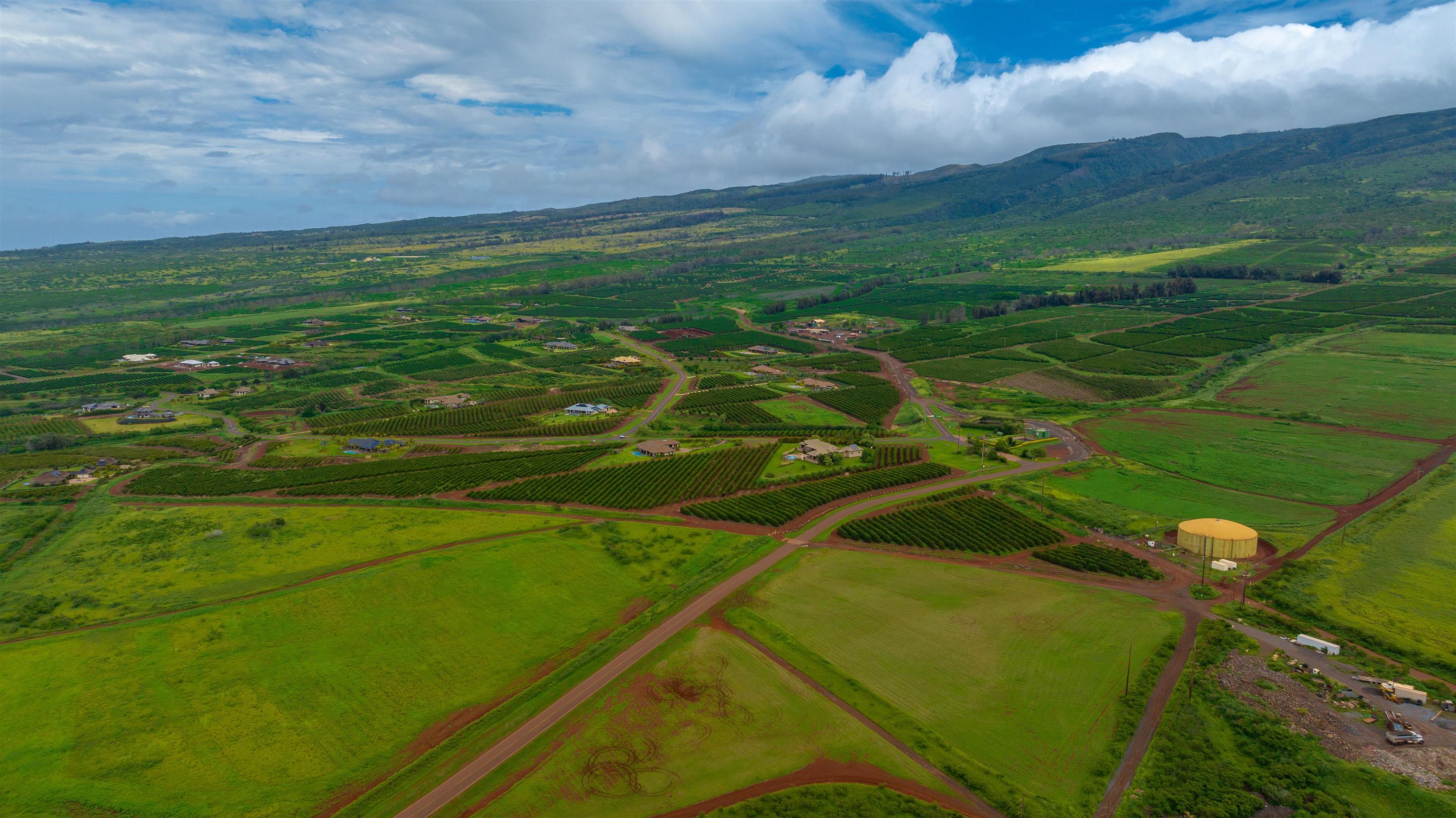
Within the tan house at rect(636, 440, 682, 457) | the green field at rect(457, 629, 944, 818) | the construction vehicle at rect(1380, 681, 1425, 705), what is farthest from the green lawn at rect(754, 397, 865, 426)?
→ the construction vehicle at rect(1380, 681, 1425, 705)

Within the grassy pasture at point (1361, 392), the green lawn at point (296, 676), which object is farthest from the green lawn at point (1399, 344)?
the green lawn at point (296, 676)

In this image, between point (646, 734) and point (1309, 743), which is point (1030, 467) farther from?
point (646, 734)

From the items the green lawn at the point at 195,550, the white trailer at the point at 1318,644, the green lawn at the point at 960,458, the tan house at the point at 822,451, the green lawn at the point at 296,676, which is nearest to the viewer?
the green lawn at the point at 296,676

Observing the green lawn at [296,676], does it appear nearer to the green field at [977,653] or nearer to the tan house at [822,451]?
the green field at [977,653]

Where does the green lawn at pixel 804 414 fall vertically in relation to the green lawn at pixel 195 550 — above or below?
above

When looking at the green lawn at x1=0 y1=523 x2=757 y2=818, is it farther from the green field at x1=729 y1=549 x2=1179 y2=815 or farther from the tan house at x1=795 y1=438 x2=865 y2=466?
the tan house at x1=795 y1=438 x2=865 y2=466
